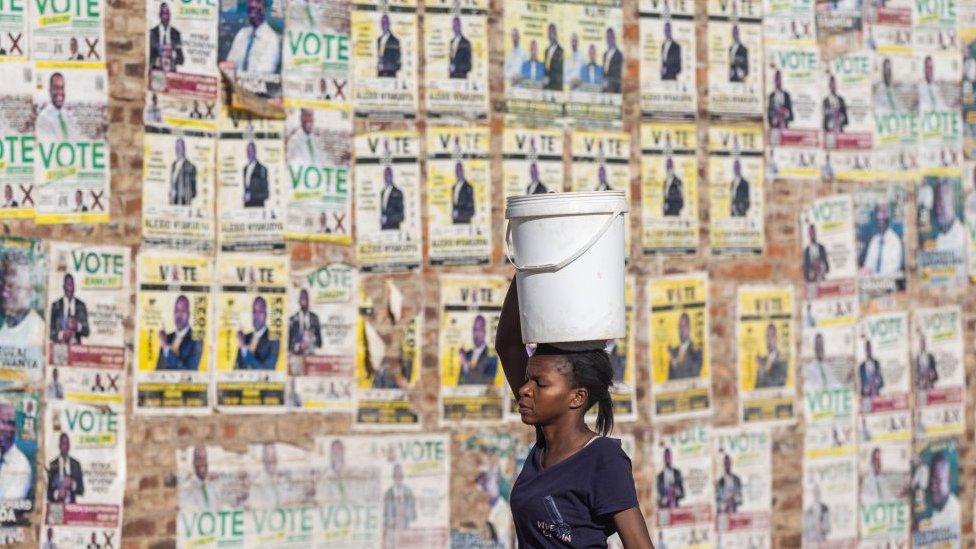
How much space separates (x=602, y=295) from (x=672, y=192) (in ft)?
10.8

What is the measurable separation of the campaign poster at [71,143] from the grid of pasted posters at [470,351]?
1.64m

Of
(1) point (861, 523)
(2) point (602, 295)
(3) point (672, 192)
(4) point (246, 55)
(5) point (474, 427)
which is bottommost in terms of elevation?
(1) point (861, 523)

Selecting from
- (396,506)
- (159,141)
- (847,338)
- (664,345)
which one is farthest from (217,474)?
(847,338)

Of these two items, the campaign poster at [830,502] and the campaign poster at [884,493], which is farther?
the campaign poster at [884,493]

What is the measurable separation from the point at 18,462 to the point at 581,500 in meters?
3.03

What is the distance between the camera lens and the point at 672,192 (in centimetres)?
795

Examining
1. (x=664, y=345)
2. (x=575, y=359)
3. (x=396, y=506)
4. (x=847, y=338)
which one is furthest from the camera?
(x=847, y=338)

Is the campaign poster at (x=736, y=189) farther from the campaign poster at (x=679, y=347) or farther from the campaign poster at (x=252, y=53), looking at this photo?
the campaign poster at (x=252, y=53)

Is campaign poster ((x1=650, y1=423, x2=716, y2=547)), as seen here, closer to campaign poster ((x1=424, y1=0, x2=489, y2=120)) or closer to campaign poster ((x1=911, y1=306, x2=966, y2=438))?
campaign poster ((x1=911, y1=306, x2=966, y2=438))

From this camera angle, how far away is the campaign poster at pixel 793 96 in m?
8.25

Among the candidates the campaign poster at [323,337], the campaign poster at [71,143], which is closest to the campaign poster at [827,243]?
the campaign poster at [323,337]

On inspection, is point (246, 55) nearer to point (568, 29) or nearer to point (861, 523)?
point (568, 29)

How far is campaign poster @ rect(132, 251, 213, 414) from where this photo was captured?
6.61 meters

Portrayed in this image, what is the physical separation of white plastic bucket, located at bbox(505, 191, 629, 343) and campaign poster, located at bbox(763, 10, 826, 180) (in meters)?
3.65
